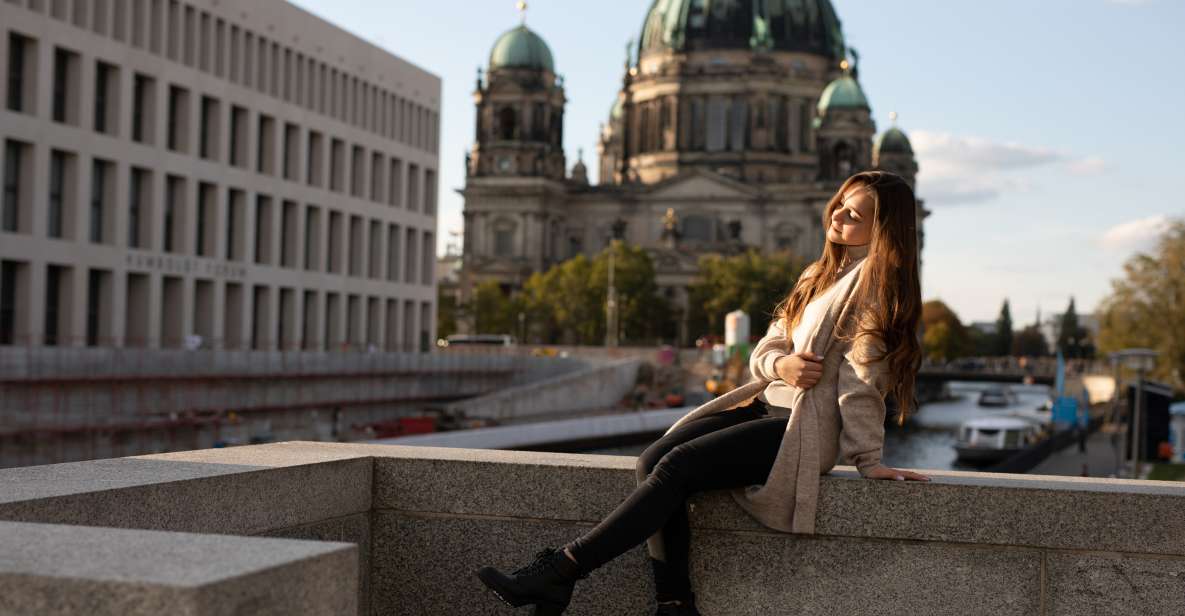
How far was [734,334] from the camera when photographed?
8469 cm

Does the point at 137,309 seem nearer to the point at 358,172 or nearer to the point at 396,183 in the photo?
the point at 358,172

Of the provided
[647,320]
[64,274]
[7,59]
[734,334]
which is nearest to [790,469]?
[7,59]

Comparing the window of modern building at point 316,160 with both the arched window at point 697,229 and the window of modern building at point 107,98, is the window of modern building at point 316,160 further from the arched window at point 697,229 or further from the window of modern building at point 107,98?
the arched window at point 697,229

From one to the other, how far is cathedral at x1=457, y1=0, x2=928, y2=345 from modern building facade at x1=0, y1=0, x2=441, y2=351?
167ft

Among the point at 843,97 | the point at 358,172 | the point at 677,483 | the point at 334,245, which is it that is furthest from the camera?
the point at 843,97

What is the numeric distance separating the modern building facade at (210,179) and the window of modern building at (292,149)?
0.08m

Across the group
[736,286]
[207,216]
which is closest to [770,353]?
[207,216]

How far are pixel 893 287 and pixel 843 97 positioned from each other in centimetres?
12301

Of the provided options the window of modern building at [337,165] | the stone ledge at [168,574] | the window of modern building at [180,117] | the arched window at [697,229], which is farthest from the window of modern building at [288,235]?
the arched window at [697,229]

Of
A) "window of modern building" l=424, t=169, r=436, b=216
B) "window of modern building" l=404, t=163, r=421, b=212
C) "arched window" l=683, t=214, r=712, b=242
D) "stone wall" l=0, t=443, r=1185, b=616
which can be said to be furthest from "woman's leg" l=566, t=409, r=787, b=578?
"arched window" l=683, t=214, r=712, b=242

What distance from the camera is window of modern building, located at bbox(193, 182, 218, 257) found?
54.2 metres

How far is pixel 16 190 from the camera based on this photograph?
43938 millimetres

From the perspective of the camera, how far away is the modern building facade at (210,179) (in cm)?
4431

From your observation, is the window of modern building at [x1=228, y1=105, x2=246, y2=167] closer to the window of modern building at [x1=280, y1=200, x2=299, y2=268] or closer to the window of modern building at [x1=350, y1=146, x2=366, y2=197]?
the window of modern building at [x1=280, y1=200, x2=299, y2=268]
